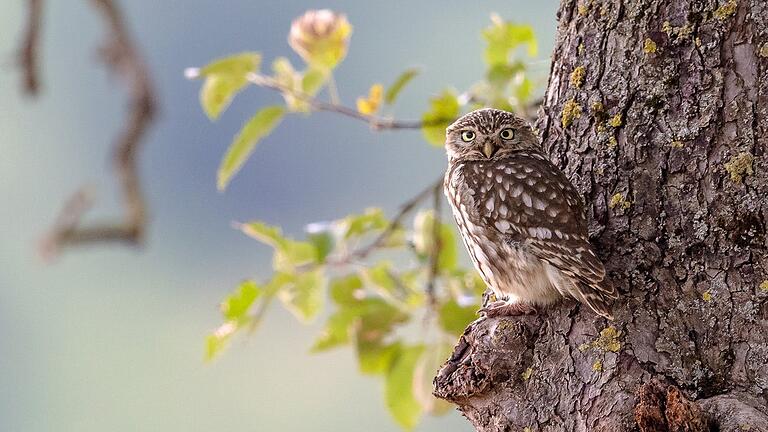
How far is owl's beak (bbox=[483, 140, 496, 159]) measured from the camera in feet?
9.06

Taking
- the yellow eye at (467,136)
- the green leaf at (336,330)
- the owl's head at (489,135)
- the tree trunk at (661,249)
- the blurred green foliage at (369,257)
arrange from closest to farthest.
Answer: the tree trunk at (661,249)
the owl's head at (489,135)
the yellow eye at (467,136)
the blurred green foliage at (369,257)
the green leaf at (336,330)

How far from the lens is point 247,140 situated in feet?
9.90

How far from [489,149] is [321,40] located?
0.81 metres

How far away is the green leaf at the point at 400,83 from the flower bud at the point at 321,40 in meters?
0.20

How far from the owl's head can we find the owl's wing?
136mm

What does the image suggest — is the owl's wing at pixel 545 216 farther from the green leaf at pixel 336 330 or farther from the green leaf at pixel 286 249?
the green leaf at pixel 336 330

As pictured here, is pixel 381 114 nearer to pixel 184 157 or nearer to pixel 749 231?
pixel 749 231

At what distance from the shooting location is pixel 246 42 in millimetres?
30391

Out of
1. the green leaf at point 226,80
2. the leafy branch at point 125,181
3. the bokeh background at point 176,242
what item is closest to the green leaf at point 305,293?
the green leaf at point 226,80

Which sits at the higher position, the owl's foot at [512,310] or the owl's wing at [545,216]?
the owl's wing at [545,216]

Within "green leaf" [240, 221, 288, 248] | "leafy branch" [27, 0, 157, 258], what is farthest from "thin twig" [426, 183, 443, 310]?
"leafy branch" [27, 0, 157, 258]

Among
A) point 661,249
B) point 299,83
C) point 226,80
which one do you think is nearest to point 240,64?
point 226,80

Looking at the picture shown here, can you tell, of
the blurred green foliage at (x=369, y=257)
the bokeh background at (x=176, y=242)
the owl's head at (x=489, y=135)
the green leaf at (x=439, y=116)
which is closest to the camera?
the owl's head at (x=489, y=135)

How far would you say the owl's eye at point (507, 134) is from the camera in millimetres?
2727
